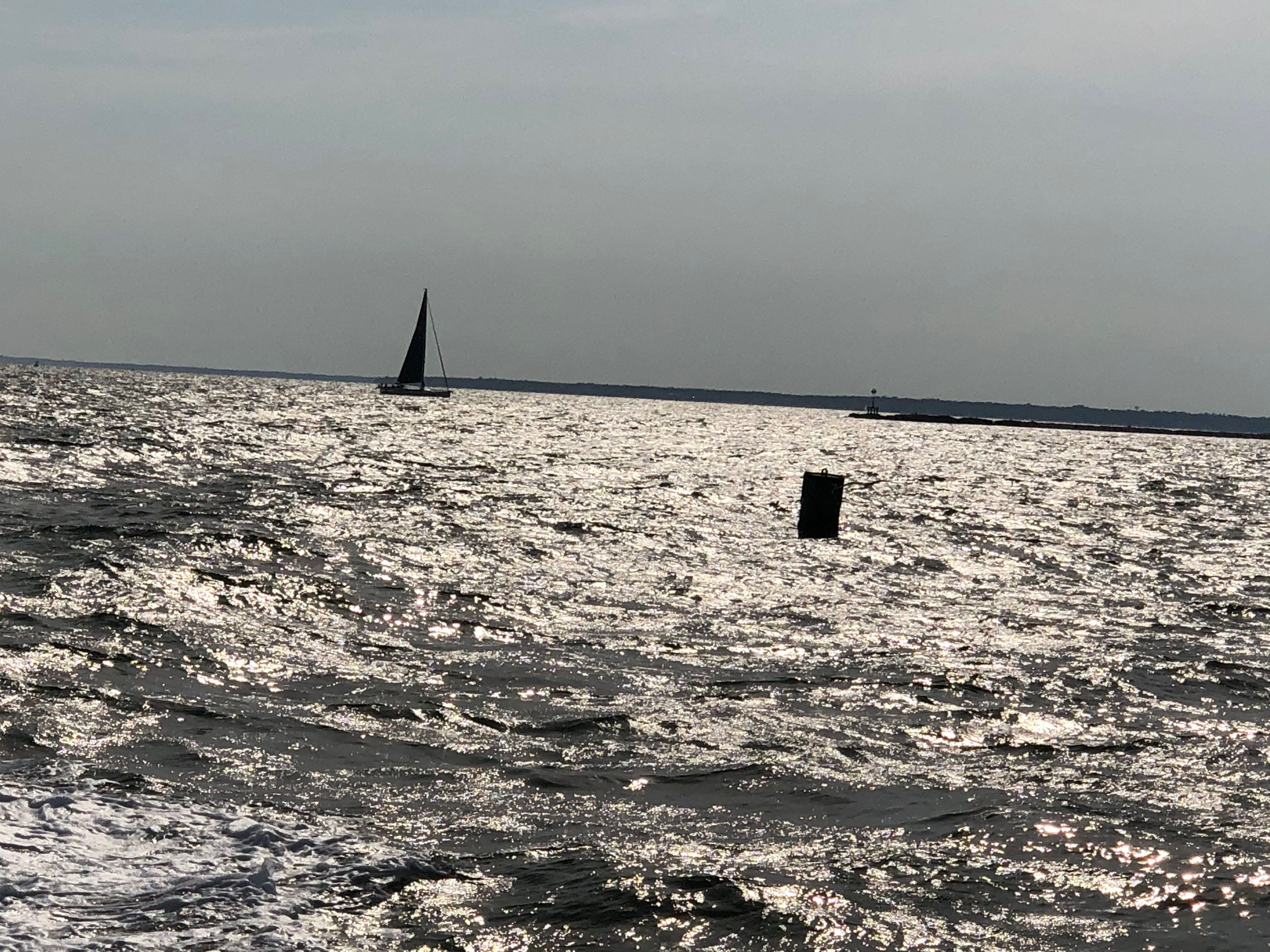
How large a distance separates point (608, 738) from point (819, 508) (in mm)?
18394

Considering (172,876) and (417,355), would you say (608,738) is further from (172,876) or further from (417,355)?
(417,355)

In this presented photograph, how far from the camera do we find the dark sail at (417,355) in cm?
14662

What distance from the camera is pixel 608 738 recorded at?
38.7 ft

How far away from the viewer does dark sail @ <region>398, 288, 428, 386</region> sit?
481ft

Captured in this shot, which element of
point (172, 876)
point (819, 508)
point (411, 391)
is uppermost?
point (411, 391)

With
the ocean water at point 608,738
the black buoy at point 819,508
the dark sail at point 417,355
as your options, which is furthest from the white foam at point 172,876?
the dark sail at point 417,355

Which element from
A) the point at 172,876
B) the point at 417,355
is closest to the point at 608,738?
the point at 172,876

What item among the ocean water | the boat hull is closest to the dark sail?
the boat hull

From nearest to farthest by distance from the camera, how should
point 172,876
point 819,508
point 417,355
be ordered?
point 172,876 → point 819,508 → point 417,355

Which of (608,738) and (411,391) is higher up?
(411,391)

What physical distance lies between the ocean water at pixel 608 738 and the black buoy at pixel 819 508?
2.08ft

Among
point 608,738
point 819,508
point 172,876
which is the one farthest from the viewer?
point 819,508

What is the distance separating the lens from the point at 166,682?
1296cm

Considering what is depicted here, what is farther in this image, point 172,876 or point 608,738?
point 608,738
